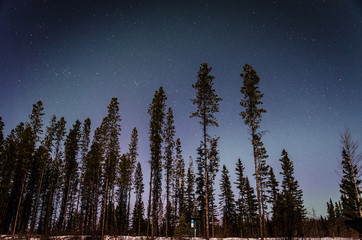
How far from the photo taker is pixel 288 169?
140 feet

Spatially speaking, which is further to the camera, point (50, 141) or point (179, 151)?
point (179, 151)

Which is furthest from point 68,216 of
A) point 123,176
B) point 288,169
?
point 288,169

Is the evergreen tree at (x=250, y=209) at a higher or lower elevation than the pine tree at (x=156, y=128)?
lower

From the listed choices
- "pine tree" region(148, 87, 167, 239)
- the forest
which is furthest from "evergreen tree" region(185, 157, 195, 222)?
"pine tree" region(148, 87, 167, 239)

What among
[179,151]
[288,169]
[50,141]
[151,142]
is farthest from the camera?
[288,169]

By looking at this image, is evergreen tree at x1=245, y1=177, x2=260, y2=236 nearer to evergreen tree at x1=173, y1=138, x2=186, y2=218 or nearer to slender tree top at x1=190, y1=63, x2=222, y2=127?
evergreen tree at x1=173, y1=138, x2=186, y2=218

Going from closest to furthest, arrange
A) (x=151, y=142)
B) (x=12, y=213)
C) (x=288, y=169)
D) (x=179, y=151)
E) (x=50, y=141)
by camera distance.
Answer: (x=151, y=142), (x=50, y=141), (x=12, y=213), (x=179, y=151), (x=288, y=169)

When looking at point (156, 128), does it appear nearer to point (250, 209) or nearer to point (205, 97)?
point (205, 97)

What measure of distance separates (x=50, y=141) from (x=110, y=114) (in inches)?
521

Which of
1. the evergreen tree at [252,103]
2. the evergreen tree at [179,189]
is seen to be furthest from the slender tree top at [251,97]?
the evergreen tree at [179,189]

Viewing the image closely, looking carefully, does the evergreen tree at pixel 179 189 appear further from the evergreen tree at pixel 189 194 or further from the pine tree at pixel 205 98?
the pine tree at pixel 205 98

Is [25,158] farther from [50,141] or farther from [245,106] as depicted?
[245,106]

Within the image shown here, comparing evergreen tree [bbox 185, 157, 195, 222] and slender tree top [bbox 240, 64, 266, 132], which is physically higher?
slender tree top [bbox 240, 64, 266, 132]

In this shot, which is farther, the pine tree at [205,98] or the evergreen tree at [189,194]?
the evergreen tree at [189,194]
